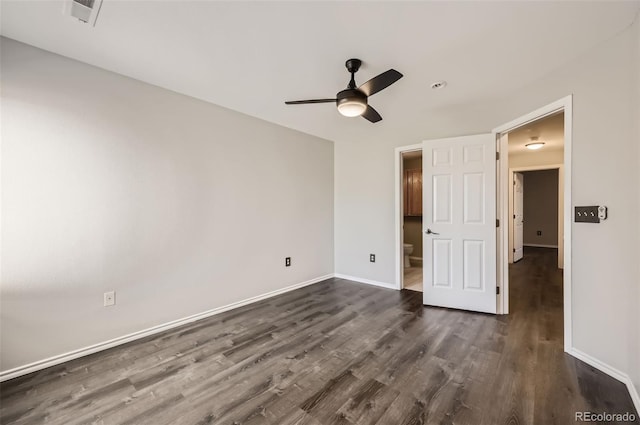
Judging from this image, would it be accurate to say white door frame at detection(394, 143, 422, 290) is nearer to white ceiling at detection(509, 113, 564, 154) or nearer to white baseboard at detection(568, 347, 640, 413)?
white ceiling at detection(509, 113, 564, 154)

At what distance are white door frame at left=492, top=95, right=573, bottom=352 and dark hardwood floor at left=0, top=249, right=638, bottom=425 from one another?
0.25m

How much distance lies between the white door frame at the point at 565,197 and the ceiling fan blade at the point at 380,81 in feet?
4.73

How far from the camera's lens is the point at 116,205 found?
2383 millimetres

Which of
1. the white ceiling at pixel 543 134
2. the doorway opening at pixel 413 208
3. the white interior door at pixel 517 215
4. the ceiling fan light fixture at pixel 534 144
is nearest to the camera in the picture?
the white ceiling at pixel 543 134

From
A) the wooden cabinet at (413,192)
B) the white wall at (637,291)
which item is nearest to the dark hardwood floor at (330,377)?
the white wall at (637,291)

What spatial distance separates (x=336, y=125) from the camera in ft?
12.3

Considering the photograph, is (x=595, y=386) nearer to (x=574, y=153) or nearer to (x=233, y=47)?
(x=574, y=153)

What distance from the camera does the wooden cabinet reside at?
5637mm

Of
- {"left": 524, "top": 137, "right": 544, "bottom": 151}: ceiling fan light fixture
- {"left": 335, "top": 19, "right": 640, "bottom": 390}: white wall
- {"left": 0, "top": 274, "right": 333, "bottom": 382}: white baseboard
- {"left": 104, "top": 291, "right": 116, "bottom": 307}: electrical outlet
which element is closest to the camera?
{"left": 335, "top": 19, "right": 640, "bottom": 390}: white wall

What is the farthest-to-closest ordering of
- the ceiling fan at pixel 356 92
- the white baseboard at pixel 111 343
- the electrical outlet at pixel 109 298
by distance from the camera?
the electrical outlet at pixel 109 298 < the ceiling fan at pixel 356 92 < the white baseboard at pixel 111 343

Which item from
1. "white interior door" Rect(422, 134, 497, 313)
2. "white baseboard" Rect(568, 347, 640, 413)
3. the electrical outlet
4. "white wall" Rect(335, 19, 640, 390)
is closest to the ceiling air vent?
the electrical outlet

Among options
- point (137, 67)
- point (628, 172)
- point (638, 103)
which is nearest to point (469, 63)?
point (638, 103)

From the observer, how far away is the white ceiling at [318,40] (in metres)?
1.64

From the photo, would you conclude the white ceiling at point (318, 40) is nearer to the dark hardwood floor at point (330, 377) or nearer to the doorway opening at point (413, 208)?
the dark hardwood floor at point (330, 377)
